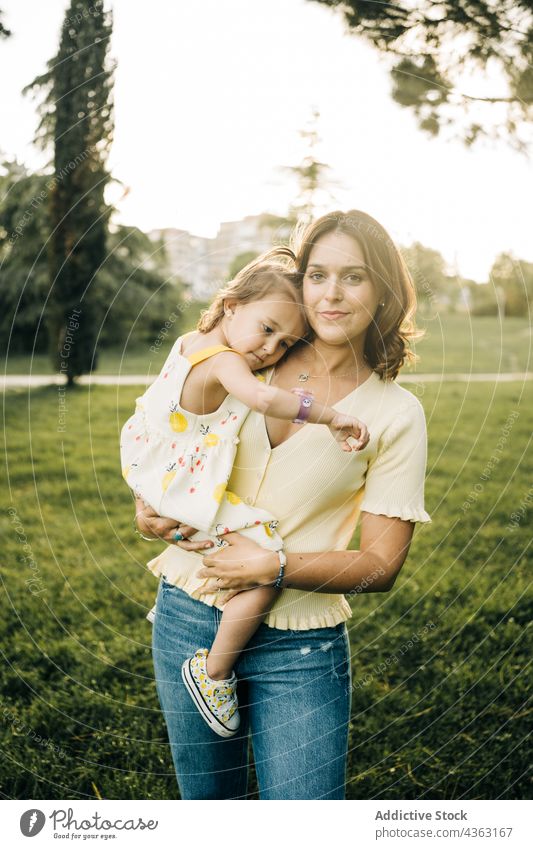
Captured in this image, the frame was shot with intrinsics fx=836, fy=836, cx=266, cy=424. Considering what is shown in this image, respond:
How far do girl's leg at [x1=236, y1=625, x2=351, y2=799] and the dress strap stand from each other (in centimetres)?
54

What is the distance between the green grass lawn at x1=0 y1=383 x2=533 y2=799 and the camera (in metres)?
2.45

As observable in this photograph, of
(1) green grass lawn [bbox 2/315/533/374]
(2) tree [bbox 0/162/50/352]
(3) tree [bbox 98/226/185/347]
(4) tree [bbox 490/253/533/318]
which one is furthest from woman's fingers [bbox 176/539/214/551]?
(2) tree [bbox 0/162/50/352]

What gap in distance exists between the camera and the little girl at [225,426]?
61.7 inches

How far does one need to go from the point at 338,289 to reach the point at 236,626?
0.66m

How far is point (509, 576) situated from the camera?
380cm

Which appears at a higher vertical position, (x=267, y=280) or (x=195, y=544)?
(x=267, y=280)

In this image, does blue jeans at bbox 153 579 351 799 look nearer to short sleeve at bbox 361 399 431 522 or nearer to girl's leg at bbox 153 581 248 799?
girl's leg at bbox 153 581 248 799

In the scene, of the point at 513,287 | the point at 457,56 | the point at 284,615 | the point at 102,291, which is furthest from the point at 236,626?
the point at 513,287

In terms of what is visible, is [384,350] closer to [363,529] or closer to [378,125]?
[363,529]

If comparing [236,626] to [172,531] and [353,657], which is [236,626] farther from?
[353,657]

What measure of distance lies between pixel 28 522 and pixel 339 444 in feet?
10.5

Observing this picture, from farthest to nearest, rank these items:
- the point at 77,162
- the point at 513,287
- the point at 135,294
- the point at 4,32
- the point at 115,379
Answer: the point at 135,294 → the point at 513,287 → the point at 115,379 → the point at 77,162 → the point at 4,32

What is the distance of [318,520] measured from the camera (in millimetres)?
1642

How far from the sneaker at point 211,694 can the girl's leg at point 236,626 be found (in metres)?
0.02
